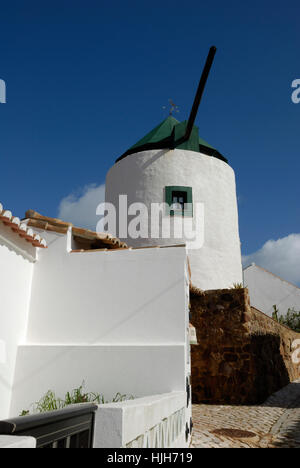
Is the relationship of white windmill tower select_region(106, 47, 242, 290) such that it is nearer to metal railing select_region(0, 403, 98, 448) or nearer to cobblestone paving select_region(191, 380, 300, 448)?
cobblestone paving select_region(191, 380, 300, 448)

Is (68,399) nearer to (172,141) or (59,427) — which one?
(59,427)

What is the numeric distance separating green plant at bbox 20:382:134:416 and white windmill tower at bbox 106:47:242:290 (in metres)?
7.38

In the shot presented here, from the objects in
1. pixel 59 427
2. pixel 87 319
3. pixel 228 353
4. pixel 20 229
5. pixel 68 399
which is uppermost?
pixel 20 229

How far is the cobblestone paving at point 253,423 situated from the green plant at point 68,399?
1.73m

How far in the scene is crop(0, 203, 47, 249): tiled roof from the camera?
6.52 metres

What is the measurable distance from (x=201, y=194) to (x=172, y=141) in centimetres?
274

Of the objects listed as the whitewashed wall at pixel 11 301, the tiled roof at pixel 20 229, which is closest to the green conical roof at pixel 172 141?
the tiled roof at pixel 20 229

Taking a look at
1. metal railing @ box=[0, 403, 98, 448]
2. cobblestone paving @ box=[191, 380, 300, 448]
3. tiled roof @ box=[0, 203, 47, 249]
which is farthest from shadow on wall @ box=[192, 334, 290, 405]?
metal railing @ box=[0, 403, 98, 448]

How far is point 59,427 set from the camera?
1.98m

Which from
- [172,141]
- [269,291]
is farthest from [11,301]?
[269,291]

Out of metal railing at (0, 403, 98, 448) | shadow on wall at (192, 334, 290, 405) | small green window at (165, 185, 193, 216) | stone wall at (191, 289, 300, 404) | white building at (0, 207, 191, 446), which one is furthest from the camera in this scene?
small green window at (165, 185, 193, 216)

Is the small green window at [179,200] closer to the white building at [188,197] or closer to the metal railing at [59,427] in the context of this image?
the white building at [188,197]

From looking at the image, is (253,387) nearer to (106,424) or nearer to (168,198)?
(168,198)

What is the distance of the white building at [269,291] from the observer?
2430 centimetres
